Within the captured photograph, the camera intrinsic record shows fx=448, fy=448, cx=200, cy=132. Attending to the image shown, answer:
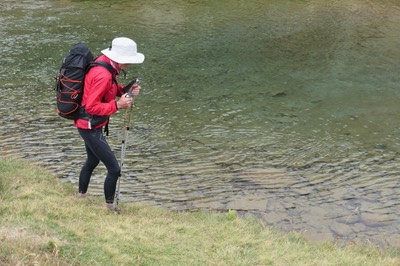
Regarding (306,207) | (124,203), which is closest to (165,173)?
(124,203)

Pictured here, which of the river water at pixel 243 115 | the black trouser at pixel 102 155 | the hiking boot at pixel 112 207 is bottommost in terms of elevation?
the river water at pixel 243 115

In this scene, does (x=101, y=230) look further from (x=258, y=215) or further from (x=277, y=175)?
(x=277, y=175)

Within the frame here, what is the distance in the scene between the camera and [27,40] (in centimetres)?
2267

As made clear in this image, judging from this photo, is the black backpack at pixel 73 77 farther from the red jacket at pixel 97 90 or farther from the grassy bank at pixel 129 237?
the grassy bank at pixel 129 237

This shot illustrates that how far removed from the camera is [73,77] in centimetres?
711

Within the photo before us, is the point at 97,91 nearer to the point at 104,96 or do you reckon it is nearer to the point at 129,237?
the point at 104,96

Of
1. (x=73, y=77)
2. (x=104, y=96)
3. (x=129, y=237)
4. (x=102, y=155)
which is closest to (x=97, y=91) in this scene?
(x=104, y=96)

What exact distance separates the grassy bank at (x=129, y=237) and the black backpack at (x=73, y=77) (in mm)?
1841

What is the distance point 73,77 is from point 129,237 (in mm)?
2670

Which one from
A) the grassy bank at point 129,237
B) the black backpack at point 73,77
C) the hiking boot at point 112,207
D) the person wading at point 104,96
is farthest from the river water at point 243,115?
the black backpack at point 73,77

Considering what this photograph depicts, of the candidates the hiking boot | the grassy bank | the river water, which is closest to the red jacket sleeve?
the grassy bank

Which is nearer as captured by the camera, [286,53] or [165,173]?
[165,173]

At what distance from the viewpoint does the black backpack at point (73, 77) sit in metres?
7.08

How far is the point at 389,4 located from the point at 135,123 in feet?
89.7
